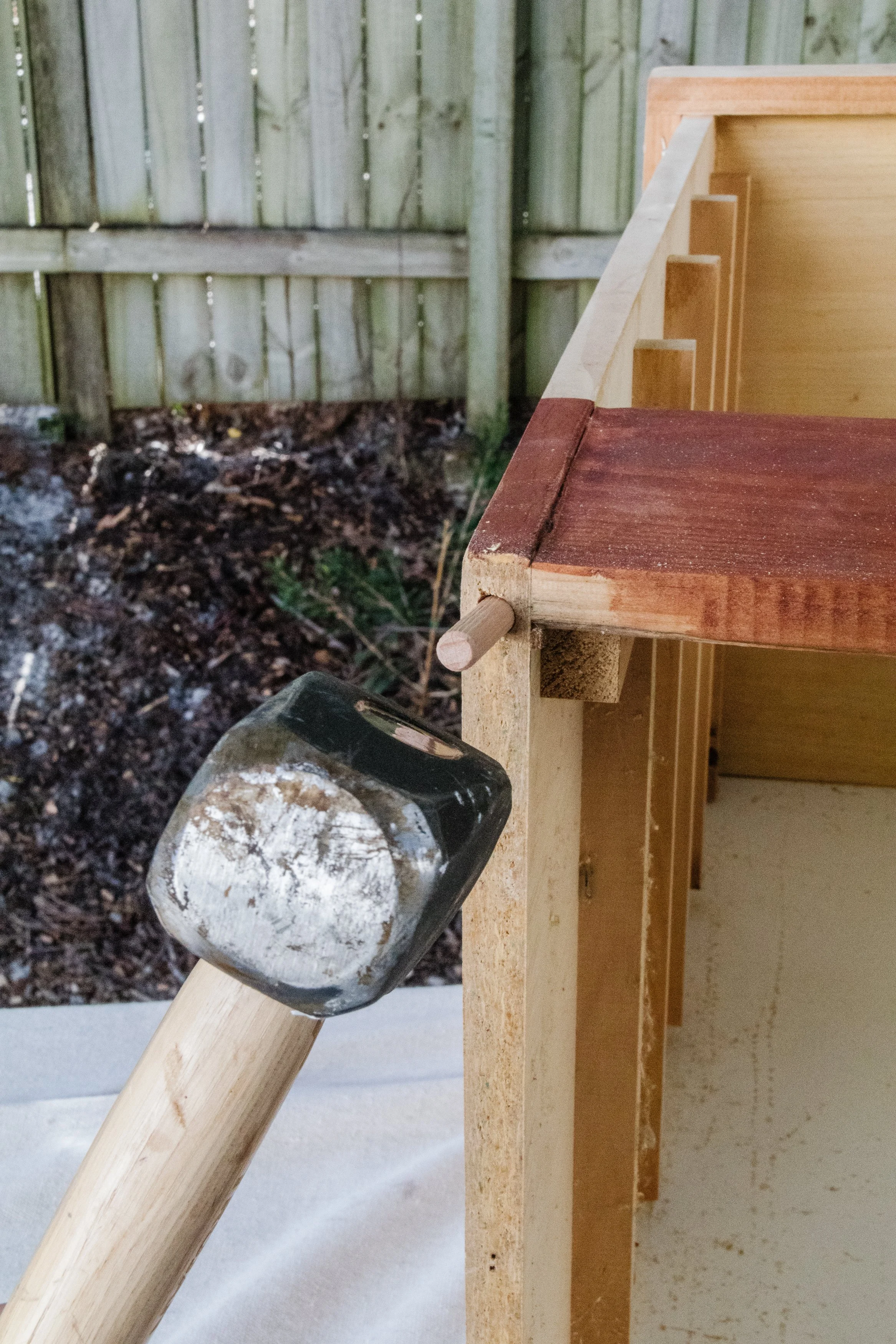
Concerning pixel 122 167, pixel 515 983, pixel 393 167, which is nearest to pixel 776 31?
pixel 393 167

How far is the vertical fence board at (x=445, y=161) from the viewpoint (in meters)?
3.89

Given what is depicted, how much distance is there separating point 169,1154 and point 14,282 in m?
3.93

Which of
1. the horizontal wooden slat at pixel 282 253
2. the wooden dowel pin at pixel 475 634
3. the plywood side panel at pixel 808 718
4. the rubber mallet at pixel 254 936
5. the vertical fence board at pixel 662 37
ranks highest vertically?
the vertical fence board at pixel 662 37

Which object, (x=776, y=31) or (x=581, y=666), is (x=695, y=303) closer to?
(x=581, y=666)

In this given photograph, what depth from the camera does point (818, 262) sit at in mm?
1841

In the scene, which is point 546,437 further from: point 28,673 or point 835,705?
point 28,673

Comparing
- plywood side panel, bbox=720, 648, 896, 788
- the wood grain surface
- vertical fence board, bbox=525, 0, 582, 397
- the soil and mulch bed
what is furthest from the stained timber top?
vertical fence board, bbox=525, 0, 582, 397

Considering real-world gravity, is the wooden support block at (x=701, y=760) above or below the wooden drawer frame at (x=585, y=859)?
below

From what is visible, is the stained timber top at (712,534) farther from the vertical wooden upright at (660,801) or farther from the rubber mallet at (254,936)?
the vertical wooden upright at (660,801)

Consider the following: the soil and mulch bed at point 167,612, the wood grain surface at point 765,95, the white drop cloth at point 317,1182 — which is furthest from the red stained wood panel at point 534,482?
the soil and mulch bed at point 167,612

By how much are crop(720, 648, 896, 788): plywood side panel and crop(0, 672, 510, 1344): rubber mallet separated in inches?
61.1

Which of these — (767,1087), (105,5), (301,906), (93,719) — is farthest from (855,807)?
(105,5)

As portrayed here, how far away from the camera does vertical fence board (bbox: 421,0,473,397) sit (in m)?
3.89

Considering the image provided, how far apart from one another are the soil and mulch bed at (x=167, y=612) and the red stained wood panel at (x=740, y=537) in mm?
2484
